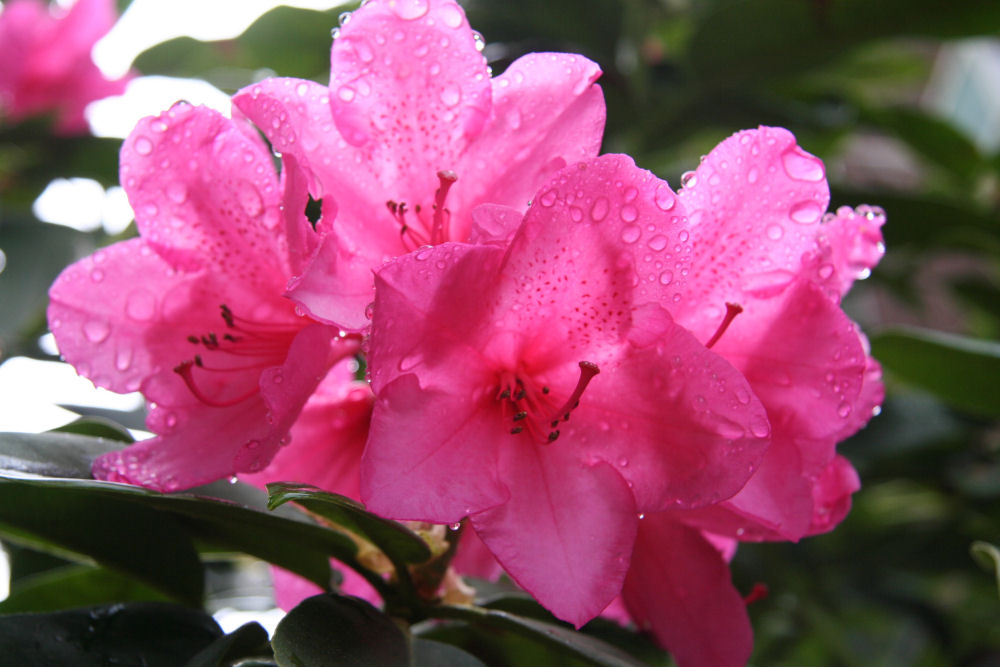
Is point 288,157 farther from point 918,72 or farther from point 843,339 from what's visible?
point 918,72

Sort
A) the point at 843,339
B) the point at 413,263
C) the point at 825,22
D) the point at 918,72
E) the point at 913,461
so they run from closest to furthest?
1. the point at 413,263
2. the point at 843,339
3. the point at 825,22
4. the point at 913,461
5. the point at 918,72

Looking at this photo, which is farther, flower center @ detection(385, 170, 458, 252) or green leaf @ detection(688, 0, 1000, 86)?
green leaf @ detection(688, 0, 1000, 86)

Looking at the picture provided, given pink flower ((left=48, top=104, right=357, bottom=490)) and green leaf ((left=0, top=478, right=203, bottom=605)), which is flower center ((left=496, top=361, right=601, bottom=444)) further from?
green leaf ((left=0, top=478, right=203, bottom=605))

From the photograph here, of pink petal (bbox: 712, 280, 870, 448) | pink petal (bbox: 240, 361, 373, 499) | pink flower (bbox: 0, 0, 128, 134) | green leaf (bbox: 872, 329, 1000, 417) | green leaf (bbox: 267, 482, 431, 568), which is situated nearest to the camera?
green leaf (bbox: 267, 482, 431, 568)

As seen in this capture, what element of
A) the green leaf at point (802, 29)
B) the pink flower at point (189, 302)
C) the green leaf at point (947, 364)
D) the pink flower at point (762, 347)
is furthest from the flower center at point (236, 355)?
the green leaf at point (802, 29)

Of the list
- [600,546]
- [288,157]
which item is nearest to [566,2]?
[288,157]

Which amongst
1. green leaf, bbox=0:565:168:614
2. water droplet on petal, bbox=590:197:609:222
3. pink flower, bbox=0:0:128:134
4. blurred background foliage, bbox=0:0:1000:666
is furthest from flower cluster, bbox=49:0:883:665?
pink flower, bbox=0:0:128:134

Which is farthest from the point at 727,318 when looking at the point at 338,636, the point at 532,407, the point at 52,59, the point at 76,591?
the point at 52,59
